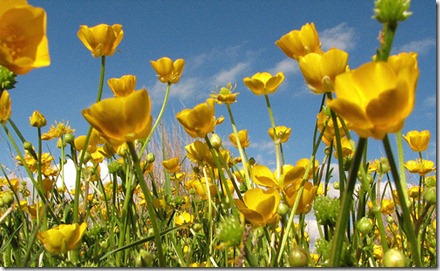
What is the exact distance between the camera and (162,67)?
145cm

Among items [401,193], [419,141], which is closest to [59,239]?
[401,193]

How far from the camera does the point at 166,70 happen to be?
145 centimetres

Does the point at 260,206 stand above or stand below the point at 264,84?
below

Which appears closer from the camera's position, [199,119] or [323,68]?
[323,68]

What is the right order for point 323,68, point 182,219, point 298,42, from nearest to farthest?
point 323,68, point 298,42, point 182,219

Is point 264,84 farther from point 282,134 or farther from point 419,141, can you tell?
point 419,141

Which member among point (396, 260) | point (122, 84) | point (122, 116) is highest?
point (122, 84)

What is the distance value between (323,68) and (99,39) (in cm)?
64

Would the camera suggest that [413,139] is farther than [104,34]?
Yes

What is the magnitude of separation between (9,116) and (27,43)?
71 centimetres

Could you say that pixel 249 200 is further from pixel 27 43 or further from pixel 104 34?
pixel 104 34

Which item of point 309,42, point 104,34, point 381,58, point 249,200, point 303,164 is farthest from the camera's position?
point 104,34

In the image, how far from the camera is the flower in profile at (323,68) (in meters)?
0.72

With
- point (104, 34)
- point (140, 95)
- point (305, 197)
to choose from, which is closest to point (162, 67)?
point (104, 34)
